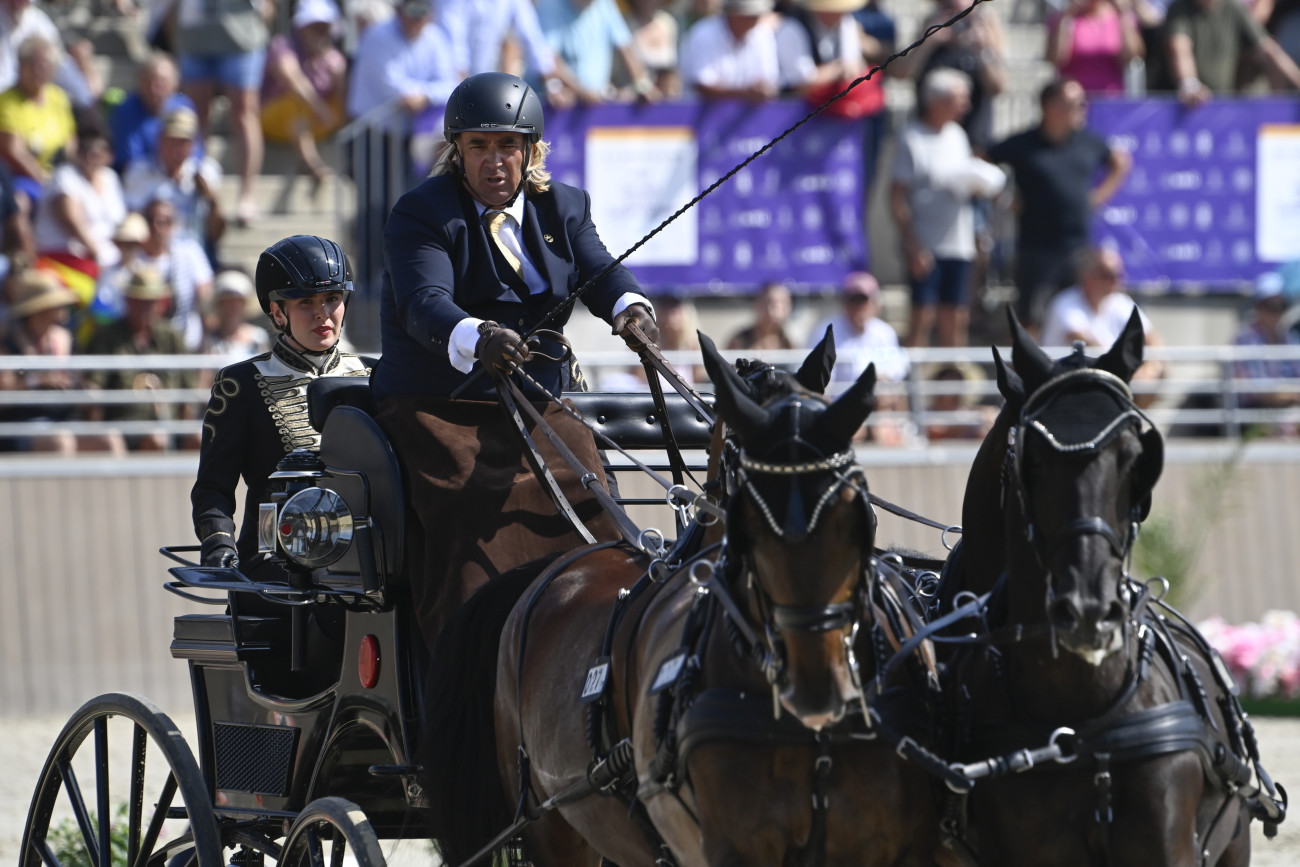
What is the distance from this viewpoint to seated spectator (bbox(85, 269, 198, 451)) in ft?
33.3

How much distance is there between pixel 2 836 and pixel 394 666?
337cm

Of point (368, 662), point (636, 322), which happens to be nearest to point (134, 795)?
point (368, 662)

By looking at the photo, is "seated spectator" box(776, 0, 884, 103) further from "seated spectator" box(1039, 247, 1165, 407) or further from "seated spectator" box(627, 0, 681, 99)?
"seated spectator" box(1039, 247, 1165, 407)

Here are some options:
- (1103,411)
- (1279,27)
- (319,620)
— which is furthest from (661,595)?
(1279,27)

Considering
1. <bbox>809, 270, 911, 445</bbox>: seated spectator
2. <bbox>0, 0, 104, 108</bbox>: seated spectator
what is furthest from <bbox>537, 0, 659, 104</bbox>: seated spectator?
<bbox>0, 0, 104, 108</bbox>: seated spectator

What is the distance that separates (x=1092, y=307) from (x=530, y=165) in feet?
19.8

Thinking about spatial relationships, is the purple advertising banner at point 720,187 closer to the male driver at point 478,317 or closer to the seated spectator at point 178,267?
the seated spectator at point 178,267

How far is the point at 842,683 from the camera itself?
3352mm

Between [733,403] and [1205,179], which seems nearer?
[733,403]

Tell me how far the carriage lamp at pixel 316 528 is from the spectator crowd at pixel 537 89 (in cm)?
516

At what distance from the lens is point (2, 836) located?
7.63 meters

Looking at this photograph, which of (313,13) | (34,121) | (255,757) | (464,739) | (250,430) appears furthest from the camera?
(313,13)

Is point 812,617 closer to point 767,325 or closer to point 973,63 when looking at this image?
point 767,325

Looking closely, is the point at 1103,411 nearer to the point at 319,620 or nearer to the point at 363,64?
the point at 319,620
